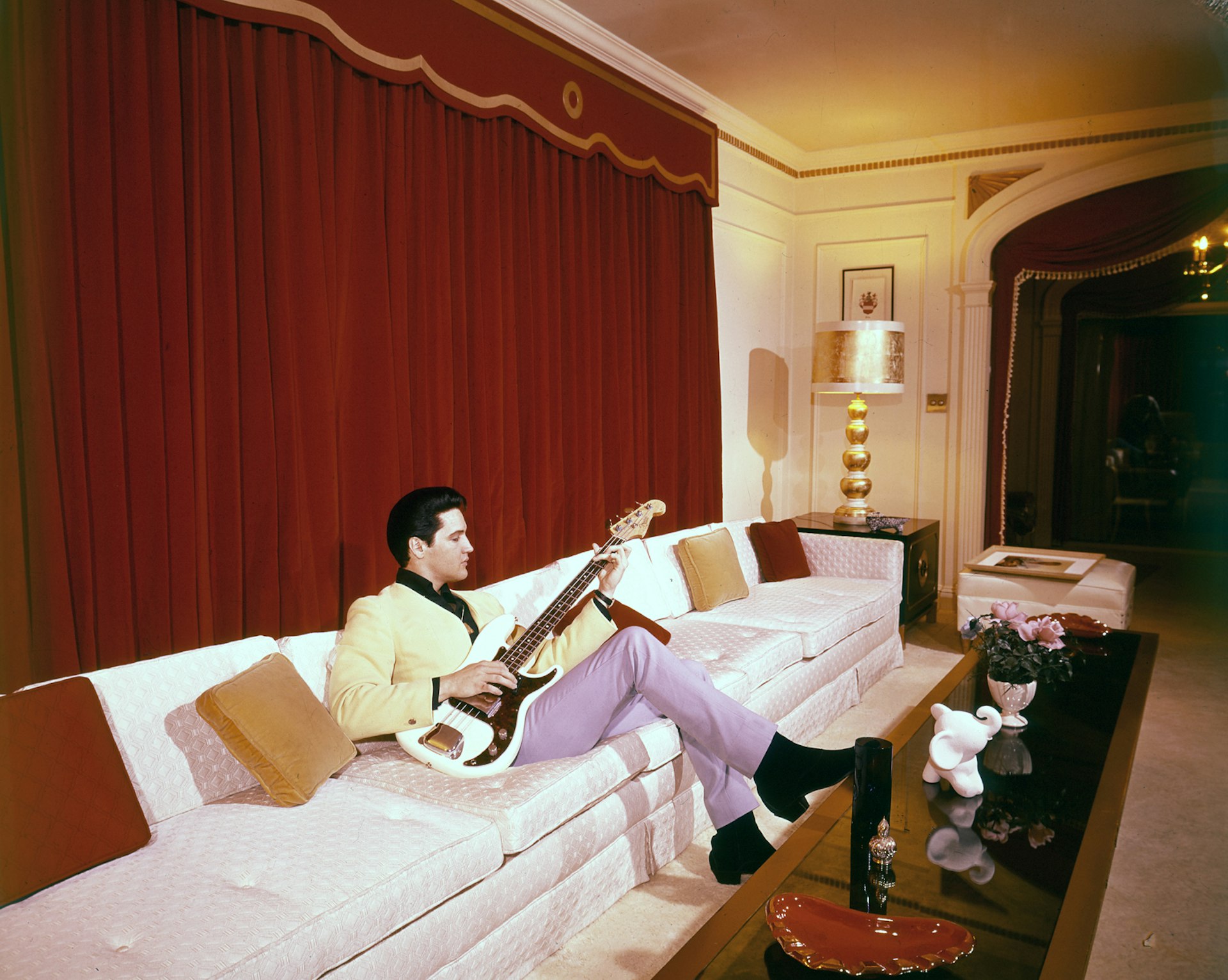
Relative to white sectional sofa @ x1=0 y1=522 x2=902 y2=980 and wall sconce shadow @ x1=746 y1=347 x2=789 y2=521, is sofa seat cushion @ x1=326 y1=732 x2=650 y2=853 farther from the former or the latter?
wall sconce shadow @ x1=746 y1=347 x2=789 y2=521

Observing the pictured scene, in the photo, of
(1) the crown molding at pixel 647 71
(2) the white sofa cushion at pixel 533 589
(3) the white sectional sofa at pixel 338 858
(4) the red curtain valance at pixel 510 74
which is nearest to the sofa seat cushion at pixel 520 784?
(3) the white sectional sofa at pixel 338 858

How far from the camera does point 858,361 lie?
4633 millimetres

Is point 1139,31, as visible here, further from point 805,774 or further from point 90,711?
point 90,711

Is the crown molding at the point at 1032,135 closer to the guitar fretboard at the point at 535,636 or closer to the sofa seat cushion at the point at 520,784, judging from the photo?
the guitar fretboard at the point at 535,636

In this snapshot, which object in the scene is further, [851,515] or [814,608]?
[851,515]

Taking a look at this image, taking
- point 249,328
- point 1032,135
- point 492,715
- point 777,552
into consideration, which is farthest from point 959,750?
point 1032,135

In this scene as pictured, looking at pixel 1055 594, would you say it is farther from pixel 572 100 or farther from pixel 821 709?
pixel 572 100

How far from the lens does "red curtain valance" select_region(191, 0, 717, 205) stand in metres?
2.50

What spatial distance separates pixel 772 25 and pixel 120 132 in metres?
2.59

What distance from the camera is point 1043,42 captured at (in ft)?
12.4

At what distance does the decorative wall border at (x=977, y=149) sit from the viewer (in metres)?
4.62

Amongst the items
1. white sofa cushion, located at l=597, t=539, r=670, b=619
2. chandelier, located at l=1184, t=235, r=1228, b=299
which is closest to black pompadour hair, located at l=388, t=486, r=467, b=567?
white sofa cushion, located at l=597, t=539, r=670, b=619

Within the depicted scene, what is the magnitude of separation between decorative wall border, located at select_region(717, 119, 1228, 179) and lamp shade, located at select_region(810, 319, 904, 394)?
117 centimetres

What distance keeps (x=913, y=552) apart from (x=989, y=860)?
285 cm
